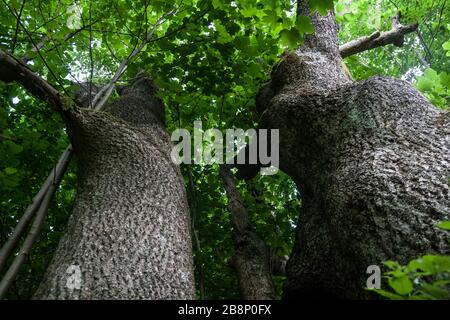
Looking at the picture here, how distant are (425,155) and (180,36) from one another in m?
2.75

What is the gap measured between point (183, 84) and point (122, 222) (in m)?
2.42

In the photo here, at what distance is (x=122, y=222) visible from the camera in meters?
2.43

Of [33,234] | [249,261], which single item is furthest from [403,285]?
[249,261]

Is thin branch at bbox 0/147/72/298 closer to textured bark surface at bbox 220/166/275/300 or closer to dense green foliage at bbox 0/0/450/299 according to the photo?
dense green foliage at bbox 0/0/450/299

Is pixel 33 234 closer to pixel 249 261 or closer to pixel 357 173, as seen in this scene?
pixel 249 261

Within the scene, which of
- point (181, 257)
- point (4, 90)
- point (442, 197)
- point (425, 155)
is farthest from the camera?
point (4, 90)

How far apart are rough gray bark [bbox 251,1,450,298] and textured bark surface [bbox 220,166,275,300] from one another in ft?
2.93

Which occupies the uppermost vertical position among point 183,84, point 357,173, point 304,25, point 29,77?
point 183,84

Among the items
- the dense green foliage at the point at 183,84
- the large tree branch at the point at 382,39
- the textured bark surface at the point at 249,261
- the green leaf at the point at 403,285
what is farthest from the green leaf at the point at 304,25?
the large tree branch at the point at 382,39

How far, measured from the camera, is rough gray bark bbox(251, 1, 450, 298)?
1.91 metres
